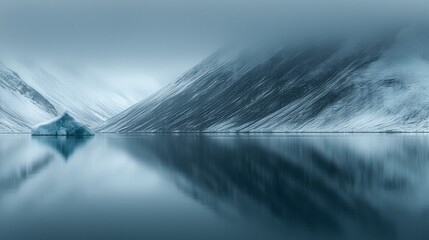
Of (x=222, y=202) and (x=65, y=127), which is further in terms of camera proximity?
(x=65, y=127)

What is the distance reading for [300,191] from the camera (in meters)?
30.2

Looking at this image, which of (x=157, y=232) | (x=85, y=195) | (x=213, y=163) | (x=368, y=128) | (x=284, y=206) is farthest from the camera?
(x=368, y=128)

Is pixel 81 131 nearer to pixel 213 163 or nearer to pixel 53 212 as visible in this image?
pixel 213 163

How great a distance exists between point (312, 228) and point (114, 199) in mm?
12818

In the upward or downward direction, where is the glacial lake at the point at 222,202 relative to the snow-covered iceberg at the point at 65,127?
downward

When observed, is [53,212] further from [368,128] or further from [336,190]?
[368,128]

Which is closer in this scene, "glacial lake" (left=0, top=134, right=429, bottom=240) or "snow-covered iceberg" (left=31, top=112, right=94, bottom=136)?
"glacial lake" (left=0, top=134, right=429, bottom=240)

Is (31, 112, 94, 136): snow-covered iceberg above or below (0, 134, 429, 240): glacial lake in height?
above

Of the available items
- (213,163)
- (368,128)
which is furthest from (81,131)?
(213,163)

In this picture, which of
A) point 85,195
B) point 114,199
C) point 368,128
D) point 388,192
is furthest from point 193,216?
point 368,128

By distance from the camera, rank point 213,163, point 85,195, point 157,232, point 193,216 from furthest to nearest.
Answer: point 213,163, point 85,195, point 193,216, point 157,232

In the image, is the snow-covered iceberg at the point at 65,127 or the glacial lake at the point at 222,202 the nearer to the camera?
the glacial lake at the point at 222,202

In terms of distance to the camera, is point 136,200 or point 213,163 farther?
point 213,163

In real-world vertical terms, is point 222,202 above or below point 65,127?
below
